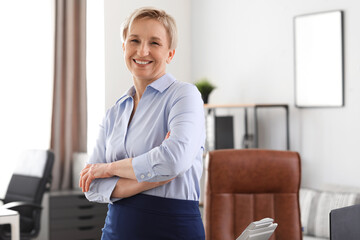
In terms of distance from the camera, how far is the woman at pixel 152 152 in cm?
151

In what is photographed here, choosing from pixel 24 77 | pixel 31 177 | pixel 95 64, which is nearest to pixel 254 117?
pixel 95 64

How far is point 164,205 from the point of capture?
152 cm

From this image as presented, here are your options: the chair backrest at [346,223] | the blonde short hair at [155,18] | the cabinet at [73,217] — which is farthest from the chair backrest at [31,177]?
the chair backrest at [346,223]

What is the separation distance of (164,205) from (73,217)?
9.85 feet

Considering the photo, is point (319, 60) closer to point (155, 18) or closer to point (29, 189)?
point (29, 189)

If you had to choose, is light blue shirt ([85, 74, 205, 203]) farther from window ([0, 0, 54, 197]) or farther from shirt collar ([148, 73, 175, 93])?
window ([0, 0, 54, 197])

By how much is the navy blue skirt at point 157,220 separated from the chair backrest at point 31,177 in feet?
8.56

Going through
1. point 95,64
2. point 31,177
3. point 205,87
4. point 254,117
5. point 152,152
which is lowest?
point 31,177

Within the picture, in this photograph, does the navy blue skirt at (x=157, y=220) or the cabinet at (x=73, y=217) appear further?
the cabinet at (x=73, y=217)

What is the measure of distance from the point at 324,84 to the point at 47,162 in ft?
6.84

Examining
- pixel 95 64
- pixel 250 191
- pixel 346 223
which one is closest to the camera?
pixel 346 223

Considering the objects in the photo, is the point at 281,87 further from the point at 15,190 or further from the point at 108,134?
the point at 108,134

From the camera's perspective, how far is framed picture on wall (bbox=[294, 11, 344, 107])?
3.90 meters

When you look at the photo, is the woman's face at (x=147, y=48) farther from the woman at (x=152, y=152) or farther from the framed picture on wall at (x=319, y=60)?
the framed picture on wall at (x=319, y=60)
